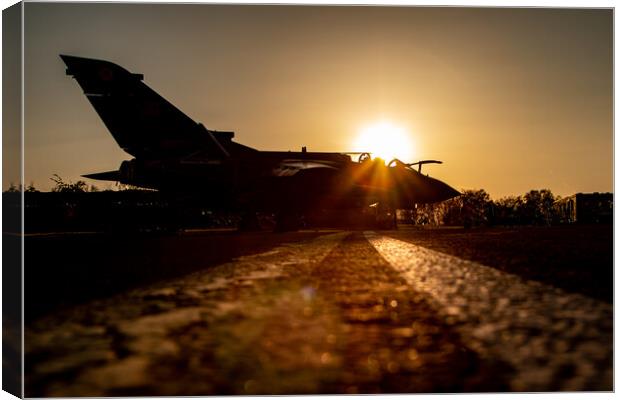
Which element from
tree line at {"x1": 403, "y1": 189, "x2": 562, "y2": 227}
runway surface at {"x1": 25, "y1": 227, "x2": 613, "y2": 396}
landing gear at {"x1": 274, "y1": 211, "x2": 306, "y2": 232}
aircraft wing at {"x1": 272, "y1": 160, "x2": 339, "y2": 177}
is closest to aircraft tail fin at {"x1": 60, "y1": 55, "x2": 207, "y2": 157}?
aircraft wing at {"x1": 272, "y1": 160, "x2": 339, "y2": 177}

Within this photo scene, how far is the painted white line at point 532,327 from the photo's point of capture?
240 centimetres

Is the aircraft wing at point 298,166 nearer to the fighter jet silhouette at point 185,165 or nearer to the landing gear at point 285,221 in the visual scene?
the fighter jet silhouette at point 185,165

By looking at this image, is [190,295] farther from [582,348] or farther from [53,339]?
[582,348]

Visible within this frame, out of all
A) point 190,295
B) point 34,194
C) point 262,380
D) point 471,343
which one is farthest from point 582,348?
point 34,194

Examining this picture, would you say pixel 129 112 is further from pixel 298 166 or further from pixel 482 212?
pixel 482 212

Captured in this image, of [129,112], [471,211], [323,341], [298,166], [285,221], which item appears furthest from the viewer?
[471,211]

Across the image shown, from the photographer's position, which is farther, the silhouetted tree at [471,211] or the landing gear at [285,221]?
the silhouetted tree at [471,211]

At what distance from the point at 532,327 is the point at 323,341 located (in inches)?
Result: 46.4

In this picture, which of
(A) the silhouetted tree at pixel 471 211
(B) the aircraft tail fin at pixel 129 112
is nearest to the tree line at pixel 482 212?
(A) the silhouetted tree at pixel 471 211

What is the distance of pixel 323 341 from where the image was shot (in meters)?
2.98

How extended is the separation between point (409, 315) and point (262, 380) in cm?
160

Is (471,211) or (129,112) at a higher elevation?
(129,112)

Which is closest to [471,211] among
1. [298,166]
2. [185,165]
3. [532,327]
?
[298,166]

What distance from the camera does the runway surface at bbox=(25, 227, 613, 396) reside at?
7.55 ft
